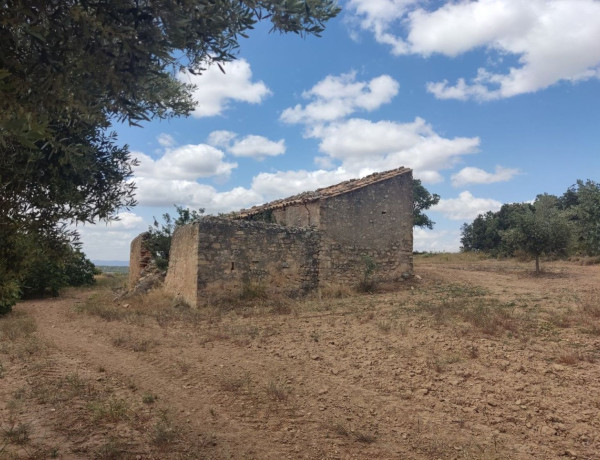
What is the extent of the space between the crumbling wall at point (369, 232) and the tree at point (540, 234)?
→ 187 inches

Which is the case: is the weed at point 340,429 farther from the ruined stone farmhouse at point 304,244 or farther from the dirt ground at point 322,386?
the ruined stone farmhouse at point 304,244

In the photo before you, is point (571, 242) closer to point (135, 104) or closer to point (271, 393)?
point (271, 393)

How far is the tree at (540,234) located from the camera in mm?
17047

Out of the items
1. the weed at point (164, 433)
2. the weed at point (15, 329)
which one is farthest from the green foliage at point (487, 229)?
the weed at point (164, 433)

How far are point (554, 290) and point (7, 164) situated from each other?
13357mm

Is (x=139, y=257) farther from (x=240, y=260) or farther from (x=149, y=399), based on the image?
(x=149, y=399)

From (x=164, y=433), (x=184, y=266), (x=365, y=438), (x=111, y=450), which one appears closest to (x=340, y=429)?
(x=365, y=438)

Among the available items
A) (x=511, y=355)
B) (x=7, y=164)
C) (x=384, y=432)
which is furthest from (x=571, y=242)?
(x=7, y=164)

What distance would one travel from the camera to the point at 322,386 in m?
5.74

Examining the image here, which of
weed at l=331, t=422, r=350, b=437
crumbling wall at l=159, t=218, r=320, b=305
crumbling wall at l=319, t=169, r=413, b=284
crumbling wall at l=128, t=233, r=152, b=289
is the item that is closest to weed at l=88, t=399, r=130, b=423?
weed at l=331, t=422, r=350, b=437

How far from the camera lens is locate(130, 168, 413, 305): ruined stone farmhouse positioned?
41.3 ft

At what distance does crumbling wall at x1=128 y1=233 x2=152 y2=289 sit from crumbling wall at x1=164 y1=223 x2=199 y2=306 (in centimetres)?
331

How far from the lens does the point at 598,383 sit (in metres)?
5.17

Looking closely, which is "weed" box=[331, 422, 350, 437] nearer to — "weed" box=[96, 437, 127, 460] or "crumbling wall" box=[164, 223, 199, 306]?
"weed" box=[96, 437, 127, 460]
